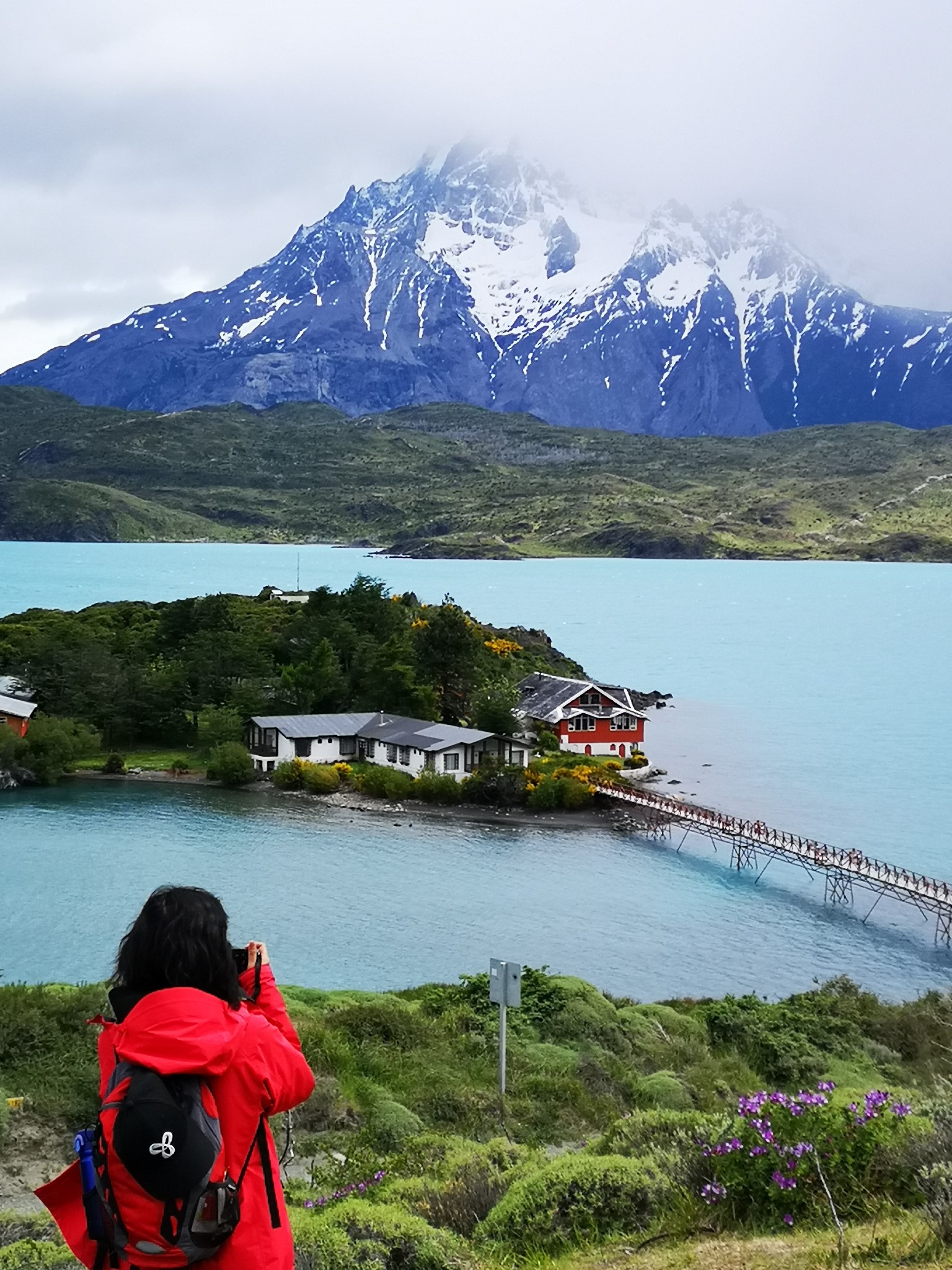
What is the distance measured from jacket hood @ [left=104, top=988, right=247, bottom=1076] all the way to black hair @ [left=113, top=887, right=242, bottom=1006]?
88mm

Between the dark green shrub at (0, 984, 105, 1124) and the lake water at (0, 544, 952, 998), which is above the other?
the dark green shrub at (0, 984, 105, 1124)

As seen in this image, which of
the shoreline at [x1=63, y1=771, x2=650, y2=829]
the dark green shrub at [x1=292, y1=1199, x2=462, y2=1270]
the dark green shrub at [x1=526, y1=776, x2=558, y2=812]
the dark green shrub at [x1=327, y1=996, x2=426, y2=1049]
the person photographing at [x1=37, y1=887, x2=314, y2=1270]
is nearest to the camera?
the person photographing at [x1=37, y1=887, x2=314, y2=1270]

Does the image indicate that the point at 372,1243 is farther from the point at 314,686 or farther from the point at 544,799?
the point at 314,686

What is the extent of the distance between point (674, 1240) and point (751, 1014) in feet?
43.2

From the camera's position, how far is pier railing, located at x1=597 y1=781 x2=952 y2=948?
104 ft

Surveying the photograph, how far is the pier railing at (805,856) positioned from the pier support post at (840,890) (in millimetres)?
18

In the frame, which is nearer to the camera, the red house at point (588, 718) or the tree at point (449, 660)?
the red house at point (588, 718)

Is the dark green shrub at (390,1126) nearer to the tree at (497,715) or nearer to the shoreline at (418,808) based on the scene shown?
the shoreline at (418,808)

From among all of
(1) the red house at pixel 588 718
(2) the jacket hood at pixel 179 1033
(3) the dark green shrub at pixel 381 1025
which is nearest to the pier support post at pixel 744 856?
(1) the red house at pixel 588 718

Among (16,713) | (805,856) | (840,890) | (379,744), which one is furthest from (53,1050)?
(16,713)

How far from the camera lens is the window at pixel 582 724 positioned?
50000 millimetres

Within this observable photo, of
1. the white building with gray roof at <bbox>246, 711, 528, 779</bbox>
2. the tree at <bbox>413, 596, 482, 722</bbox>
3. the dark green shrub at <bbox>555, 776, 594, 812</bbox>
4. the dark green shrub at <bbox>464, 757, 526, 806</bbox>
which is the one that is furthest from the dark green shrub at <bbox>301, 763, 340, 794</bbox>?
the tree at <bbox>413, 596, 482, 722</bbox>

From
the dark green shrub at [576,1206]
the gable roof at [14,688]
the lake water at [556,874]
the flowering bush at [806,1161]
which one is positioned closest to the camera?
the flowering bush at [806,1161]

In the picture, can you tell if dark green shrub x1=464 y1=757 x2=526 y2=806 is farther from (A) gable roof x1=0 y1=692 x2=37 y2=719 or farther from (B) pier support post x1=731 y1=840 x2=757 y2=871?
(A) gable roof x1=0 y1=692 x2=37 y2=719
